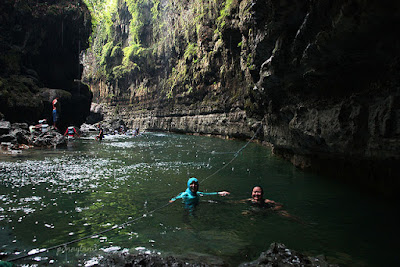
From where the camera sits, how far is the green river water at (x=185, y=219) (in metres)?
4.62

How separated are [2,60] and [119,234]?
2535cm

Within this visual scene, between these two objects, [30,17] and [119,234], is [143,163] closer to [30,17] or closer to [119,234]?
[119,234]

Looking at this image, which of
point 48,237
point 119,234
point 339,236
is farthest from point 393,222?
point 48,237

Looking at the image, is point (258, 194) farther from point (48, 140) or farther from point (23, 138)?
point (23, 138)

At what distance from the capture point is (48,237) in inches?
196

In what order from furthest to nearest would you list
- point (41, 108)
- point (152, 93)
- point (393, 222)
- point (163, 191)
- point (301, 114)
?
1. point (152, 93)
2. point (41, 108)
3. point (301, 114)
4. point (163, 191)
5. point (393, 222)

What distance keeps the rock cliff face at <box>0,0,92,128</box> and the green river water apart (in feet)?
52.7

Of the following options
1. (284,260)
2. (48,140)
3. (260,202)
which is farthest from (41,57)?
(284,260)

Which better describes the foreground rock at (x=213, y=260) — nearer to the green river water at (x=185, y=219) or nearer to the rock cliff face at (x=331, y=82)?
the green river water at (x=185, y=219)

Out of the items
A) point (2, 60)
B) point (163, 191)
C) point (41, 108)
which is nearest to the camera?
point (163, 191)

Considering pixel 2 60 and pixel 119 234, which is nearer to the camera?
pixel 119 234

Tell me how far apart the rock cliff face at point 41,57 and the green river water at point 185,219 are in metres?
16.1

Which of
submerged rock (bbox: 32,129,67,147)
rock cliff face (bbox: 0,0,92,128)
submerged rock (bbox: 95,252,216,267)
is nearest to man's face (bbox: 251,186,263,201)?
submerged rock (bbox: 95,252,216,267)

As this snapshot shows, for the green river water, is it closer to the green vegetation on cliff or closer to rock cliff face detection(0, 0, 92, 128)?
rock cliff face detection(0, 0, 92, 128)
